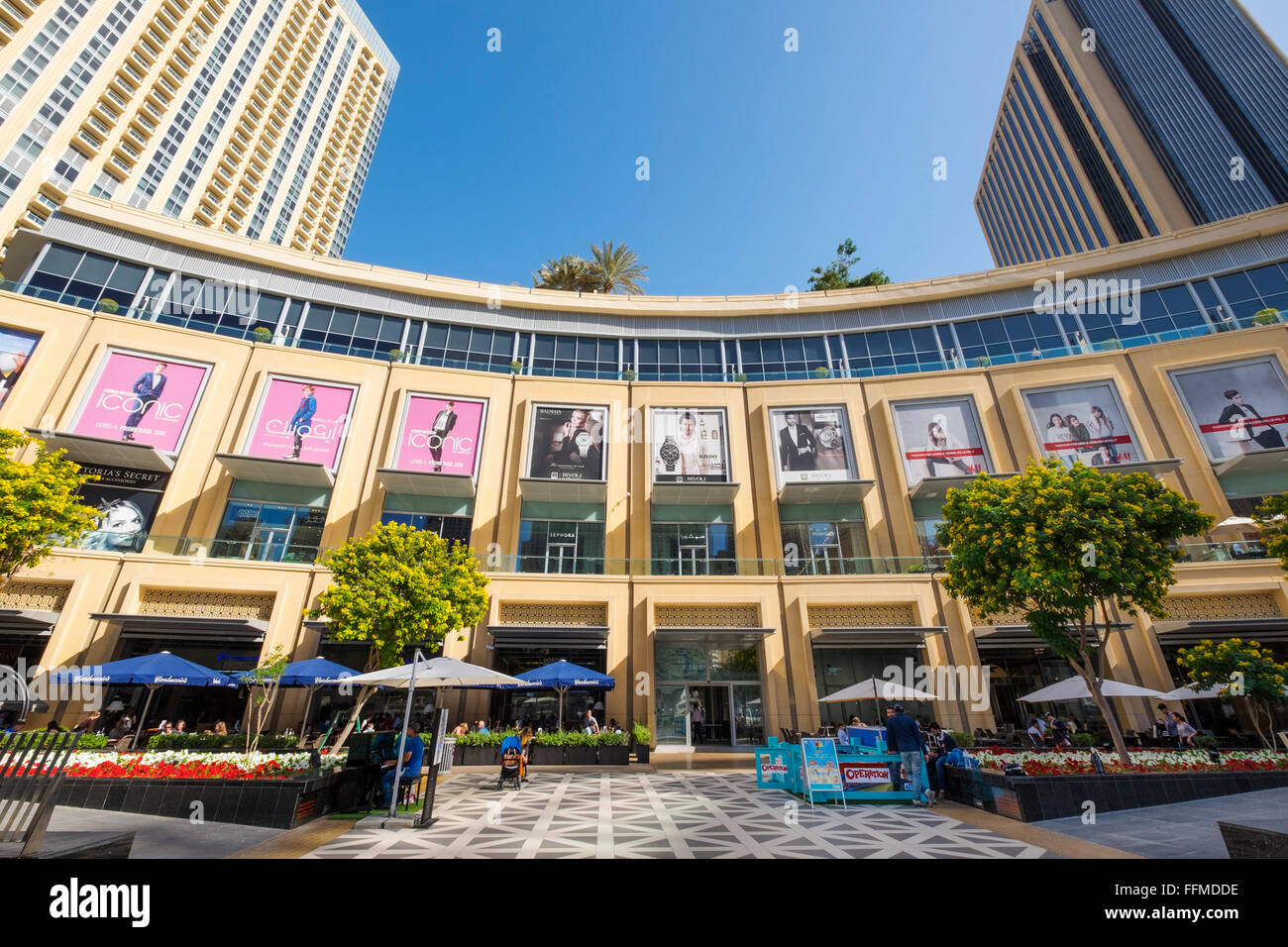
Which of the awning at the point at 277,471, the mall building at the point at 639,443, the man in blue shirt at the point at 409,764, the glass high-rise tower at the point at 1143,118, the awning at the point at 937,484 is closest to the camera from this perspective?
the man in blue shirt at the point at 409,764

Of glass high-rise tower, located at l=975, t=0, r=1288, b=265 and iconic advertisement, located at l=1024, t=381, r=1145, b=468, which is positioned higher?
glass high-rise tower, located at l=975, t=0, r=1288, b=265

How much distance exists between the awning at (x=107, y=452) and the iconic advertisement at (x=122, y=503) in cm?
23

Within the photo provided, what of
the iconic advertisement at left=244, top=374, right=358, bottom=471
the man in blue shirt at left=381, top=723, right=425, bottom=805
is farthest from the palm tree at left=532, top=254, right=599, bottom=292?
the man in blue shirt at left=381, top=723, right=425, bottom=805

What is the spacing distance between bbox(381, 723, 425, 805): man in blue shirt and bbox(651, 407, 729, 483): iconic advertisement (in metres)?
14.5

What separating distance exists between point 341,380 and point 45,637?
42.3 ft

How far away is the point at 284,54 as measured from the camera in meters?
61.5

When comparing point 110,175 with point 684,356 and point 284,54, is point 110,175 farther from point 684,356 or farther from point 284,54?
point 684,356

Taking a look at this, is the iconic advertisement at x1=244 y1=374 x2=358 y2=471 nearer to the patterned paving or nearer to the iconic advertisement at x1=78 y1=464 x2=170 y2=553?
the iconic advertisement at x1=78 y1=464 x2=170 y2=553

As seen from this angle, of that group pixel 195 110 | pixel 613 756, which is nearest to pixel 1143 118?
pixel 613 756

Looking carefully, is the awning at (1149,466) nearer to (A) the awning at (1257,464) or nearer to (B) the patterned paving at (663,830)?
(A) the awning at (1257,464)

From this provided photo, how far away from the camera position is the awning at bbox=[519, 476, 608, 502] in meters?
22.7

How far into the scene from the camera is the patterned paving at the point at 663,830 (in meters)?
7.09

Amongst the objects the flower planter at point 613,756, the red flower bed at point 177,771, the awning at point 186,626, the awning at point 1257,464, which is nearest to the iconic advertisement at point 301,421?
the awning at point 186,626
